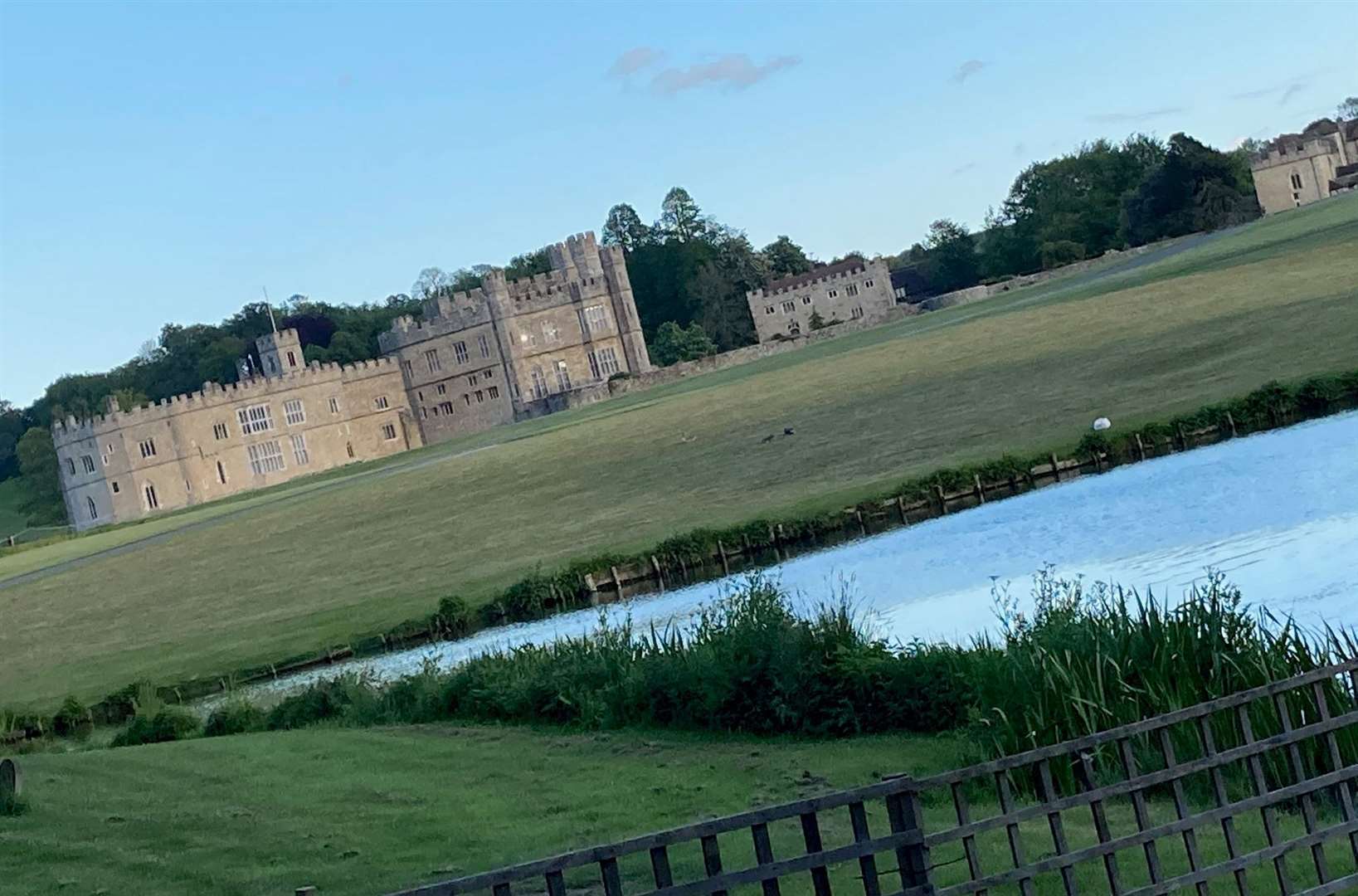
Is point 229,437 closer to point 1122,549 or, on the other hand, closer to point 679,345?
point 679,345

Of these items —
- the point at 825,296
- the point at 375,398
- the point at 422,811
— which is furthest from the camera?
the point at 825,296

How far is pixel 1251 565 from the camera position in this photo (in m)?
17.0

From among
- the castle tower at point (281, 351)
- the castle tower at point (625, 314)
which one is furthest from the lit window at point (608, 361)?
the castle tower at point (281, 351)

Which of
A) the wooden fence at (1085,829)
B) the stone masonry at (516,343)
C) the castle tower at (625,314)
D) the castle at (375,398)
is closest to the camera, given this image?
the wooden fence at (1085,829)

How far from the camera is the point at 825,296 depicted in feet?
390

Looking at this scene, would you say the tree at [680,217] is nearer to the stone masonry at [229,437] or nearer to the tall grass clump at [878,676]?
the stone masonry at [229,437]

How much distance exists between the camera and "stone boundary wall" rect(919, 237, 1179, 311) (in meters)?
76.2

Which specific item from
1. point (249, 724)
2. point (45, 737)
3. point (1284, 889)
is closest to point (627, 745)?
point (249, 724)

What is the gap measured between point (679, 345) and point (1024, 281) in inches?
1074

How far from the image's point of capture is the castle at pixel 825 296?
4525 inches

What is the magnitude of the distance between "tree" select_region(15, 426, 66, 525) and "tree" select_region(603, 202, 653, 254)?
135ft

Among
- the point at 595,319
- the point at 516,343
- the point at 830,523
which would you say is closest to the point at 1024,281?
the point at 595,319

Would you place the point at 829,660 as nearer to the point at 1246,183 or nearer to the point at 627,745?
the point at 627,745

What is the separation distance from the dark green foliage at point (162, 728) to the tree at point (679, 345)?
81.2 metres
